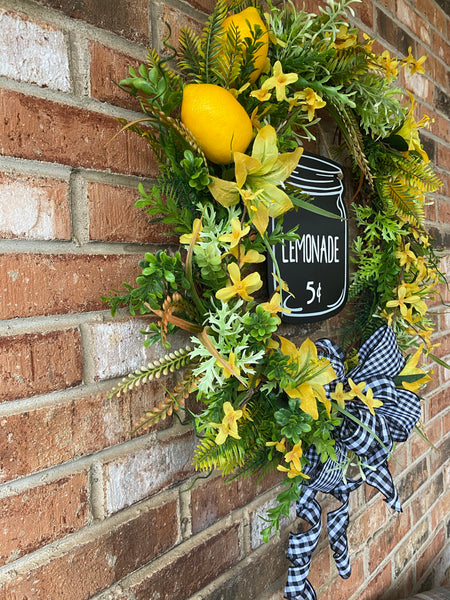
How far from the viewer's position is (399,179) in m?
0.90

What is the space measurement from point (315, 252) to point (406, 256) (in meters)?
0.24

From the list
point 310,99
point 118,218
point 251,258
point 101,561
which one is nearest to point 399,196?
point 310,99

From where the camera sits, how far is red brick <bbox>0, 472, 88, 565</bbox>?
49 cm

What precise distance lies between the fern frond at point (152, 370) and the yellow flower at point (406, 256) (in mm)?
507

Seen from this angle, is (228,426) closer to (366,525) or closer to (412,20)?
(366,525)

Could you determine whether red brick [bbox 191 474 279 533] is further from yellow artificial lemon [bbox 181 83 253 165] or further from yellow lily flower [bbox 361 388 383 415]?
yellow artificial lemon [bbox 181 83 253 165]

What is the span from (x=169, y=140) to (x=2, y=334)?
0.28 meters

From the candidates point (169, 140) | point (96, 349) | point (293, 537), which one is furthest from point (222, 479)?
point (169, 140)

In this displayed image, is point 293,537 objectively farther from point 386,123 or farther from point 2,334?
point 386,123

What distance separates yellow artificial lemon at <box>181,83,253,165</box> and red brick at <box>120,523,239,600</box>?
55cm

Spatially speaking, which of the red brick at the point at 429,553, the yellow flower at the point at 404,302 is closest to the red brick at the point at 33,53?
the yellow flower at the point at 404,302

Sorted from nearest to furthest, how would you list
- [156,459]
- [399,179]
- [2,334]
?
[2,334] → [156,459] → [399,179]

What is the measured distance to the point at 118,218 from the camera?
1.91 feet

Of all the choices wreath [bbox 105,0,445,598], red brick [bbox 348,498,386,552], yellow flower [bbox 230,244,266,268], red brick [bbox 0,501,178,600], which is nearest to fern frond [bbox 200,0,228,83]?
wreath [bbox 105,0,445,598]
